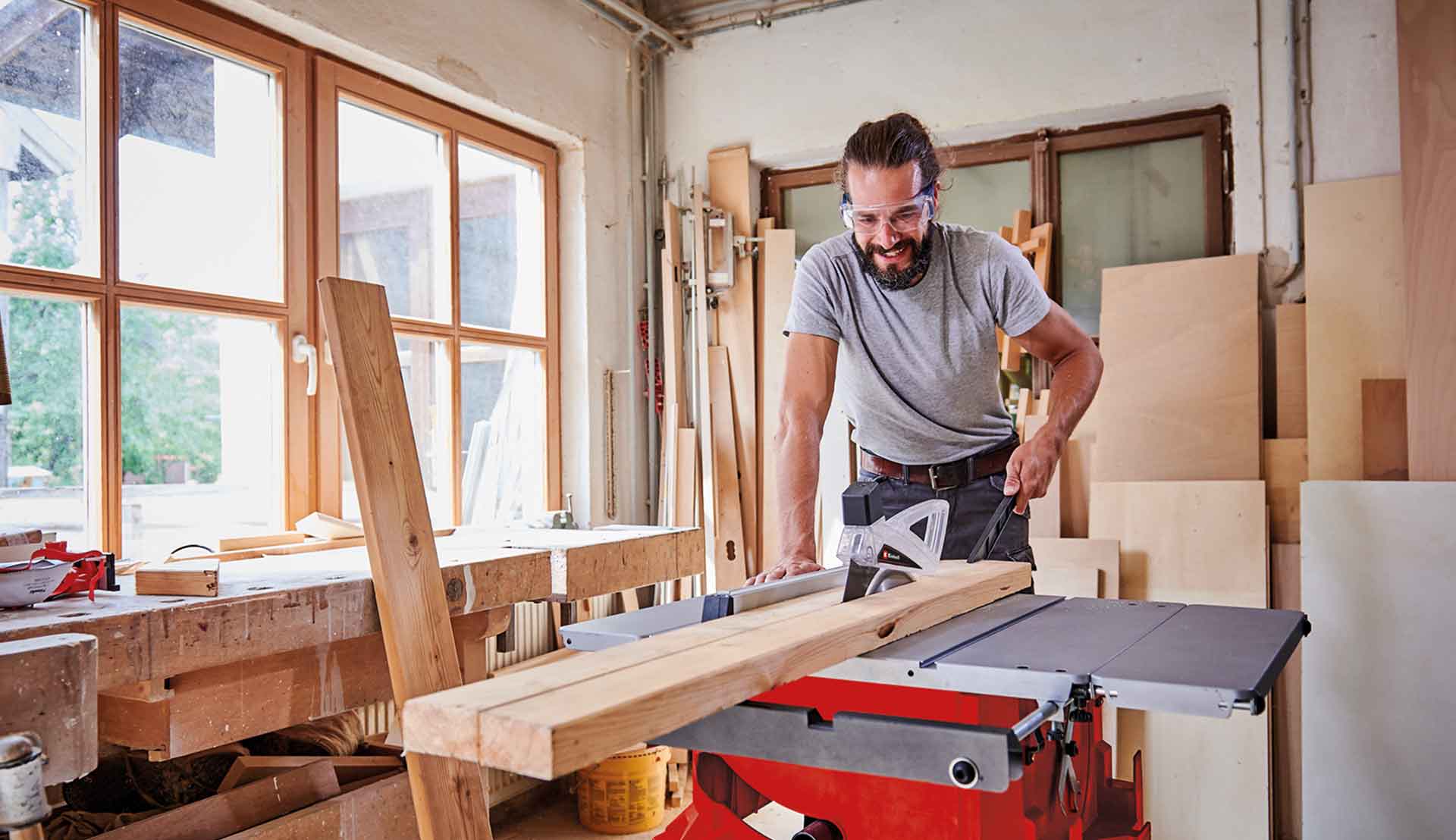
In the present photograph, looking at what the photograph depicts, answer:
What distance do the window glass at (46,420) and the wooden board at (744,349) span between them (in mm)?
2206

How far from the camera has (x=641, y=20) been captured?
12.6ft

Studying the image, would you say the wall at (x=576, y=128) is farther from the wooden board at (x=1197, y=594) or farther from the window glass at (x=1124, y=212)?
the wooden board at (x=1197, y=594)

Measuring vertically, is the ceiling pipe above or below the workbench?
above

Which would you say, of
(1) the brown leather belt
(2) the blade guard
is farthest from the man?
(2) the blade guard

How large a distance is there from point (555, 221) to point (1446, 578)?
2.98 m

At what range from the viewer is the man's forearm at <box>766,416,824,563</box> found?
1978mm

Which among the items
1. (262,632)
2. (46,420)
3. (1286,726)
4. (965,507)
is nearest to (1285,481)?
(1286,726)

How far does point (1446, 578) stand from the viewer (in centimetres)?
252

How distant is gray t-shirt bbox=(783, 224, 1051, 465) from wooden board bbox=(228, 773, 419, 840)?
1.26 meters

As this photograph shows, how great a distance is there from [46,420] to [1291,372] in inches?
130

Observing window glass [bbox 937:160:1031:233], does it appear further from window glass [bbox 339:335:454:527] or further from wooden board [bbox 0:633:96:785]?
wooden board [bbox 0:633:96:785]

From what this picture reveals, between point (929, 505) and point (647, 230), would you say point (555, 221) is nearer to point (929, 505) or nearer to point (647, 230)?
point (647, 230)

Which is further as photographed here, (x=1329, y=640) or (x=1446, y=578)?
(x=1329, y=640)

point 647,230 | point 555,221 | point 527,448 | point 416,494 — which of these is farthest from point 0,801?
point 647,230
